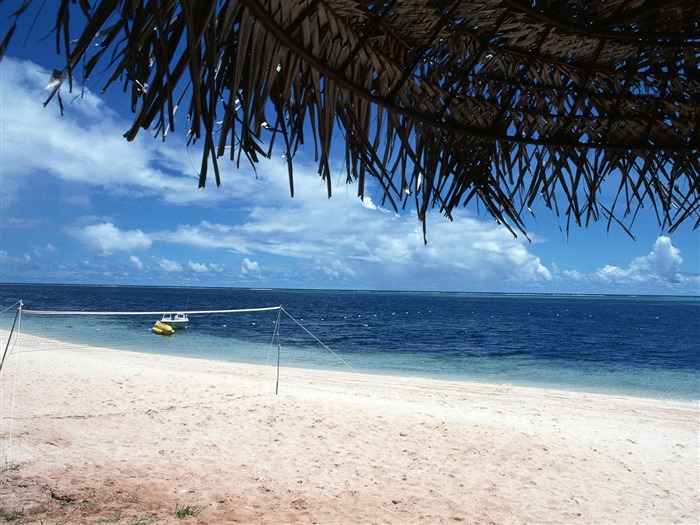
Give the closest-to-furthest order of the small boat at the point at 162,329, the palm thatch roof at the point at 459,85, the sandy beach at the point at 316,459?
the palm thatch roof at the point at 459,85 < the sandy beach at the point at 316,459 < the small boat at the point at 162,329

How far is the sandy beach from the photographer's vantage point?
4242 mm

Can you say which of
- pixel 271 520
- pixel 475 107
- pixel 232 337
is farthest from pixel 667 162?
pixel 232 337

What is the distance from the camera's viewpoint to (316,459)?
557 centimetres

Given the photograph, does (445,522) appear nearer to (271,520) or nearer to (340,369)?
(271,520)

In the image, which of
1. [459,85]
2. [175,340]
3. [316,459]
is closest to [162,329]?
[175,340]

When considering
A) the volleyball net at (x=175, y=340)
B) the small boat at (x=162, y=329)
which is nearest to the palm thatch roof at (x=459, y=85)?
the volleyball net at (x=175, y=340)

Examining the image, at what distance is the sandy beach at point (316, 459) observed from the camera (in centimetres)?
424

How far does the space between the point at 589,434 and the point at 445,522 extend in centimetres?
430

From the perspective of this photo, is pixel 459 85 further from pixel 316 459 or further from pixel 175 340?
pixel 175 340

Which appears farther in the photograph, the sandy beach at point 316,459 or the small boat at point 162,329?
the small boat at point 162,329

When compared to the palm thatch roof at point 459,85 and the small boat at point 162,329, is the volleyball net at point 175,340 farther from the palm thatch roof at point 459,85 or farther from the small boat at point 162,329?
the palm thatch roof at point 459,85

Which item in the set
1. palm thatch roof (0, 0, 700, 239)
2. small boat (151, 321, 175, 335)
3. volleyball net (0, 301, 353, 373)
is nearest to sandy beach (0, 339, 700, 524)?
palm thatch roof (0, 0, 700, 239)

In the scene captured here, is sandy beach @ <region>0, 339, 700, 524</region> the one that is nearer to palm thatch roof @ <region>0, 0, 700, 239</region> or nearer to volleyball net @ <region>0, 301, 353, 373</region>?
Answer: palm thatch roof @ <region>0, 0, 700, 239</region>

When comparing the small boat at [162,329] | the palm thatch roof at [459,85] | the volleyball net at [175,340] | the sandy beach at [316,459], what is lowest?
the volleyball net at [175,340]
